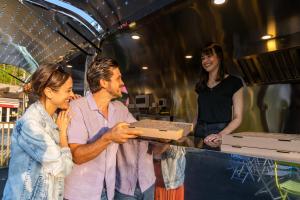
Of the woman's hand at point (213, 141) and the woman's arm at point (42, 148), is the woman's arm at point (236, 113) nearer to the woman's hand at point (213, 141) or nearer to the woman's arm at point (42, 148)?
the woman's hand at point (213, 141)

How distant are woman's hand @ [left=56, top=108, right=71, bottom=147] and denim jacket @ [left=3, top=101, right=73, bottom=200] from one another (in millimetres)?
30

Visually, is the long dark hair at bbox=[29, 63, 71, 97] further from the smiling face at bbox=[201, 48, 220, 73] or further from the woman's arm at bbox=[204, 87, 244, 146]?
the smiling face at bbox=[201, 48, 220, 73]

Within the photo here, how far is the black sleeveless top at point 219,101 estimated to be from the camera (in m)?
1.67

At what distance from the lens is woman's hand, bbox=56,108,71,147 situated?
1.02 metres

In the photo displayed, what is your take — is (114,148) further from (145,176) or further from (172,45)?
(172,45)

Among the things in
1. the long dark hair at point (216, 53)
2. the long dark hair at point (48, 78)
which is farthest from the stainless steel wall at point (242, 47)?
the long dark hair at point (48, 78)

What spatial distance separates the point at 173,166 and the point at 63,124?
46cm

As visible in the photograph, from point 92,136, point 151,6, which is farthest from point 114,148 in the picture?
point 151,6

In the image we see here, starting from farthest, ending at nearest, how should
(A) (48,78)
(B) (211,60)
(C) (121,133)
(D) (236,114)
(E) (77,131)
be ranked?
(B) (211,60) < (D) (236,114) < (A) (48,78) < (E) (77,131) < (C) (121,133)

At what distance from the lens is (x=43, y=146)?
3.38 feet

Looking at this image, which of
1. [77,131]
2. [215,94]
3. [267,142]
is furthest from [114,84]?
[215,94]

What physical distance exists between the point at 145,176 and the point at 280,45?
222cm

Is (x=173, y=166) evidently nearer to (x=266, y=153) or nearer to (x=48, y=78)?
(x=266, y=153)

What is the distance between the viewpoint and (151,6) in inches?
83.8
